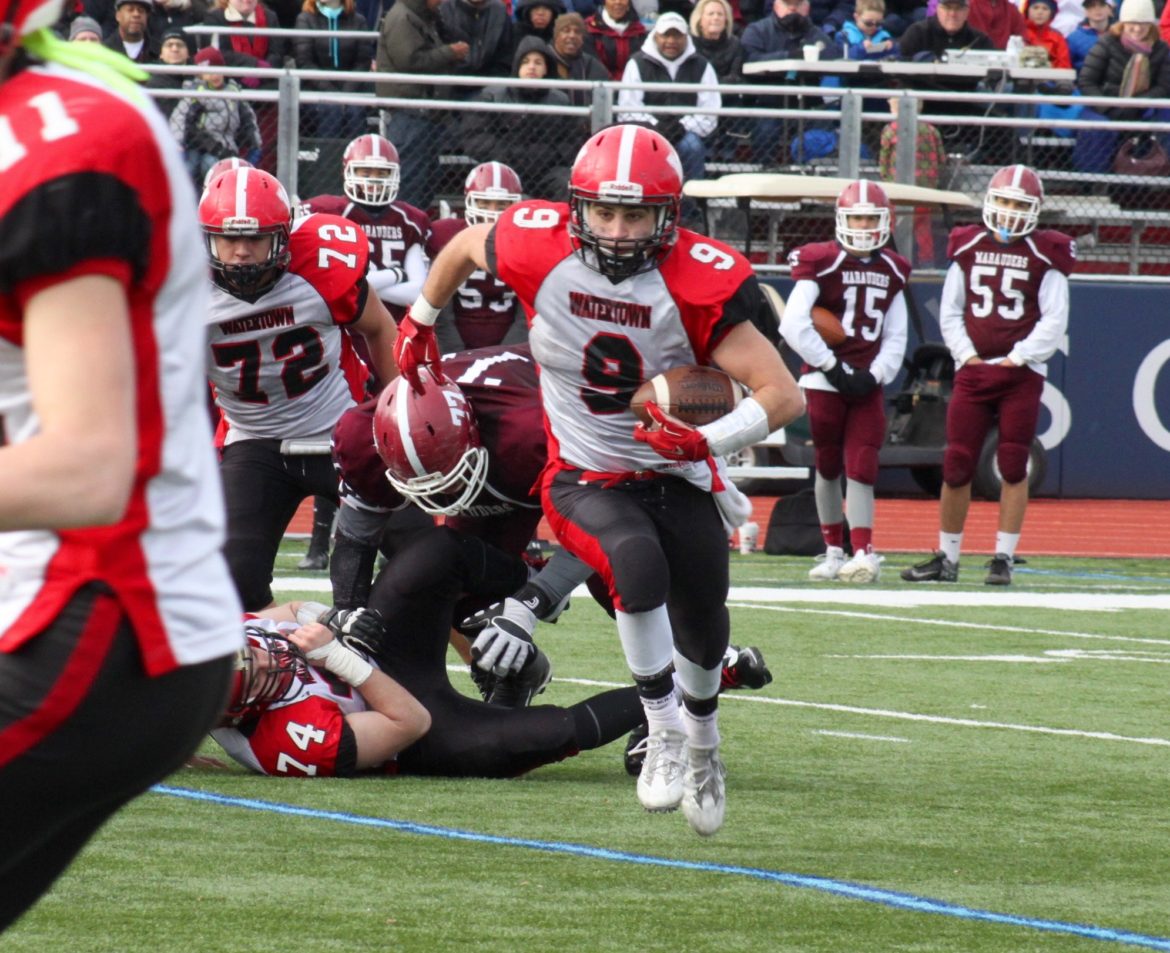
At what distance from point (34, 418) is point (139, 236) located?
218 millimetres

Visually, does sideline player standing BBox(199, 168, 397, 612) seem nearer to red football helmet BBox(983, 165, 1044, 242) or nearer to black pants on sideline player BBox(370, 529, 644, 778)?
black pants on sideline player BBox(370, 529, 644, 778)

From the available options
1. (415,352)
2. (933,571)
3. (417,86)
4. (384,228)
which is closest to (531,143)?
(417,86)

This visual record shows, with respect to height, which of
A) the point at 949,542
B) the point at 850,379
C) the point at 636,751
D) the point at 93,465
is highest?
the point at 93,465

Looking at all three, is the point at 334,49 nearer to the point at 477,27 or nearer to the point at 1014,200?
the point at 477,27

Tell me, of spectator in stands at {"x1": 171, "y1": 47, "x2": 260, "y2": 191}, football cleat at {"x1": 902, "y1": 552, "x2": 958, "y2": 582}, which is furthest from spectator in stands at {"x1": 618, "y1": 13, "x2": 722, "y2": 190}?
football cleat at {"x1": 902, "y1": 552, "x2": 958, "y2": 582}

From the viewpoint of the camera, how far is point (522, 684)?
5.65 m

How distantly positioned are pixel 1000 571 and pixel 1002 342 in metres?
1.17

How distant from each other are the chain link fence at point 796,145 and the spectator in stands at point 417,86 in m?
0.01

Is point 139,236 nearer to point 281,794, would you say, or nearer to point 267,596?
point 281,794

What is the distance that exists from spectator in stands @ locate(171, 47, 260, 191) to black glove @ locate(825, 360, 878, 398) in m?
3.84

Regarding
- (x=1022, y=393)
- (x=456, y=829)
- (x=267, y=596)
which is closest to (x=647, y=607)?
(x=456, y=829)

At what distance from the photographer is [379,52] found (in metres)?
13.6

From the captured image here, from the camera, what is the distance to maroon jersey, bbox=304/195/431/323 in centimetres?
1132

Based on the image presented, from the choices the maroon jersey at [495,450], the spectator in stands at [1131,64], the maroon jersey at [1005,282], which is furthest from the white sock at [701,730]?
the spectator in stands at [1131,64]
